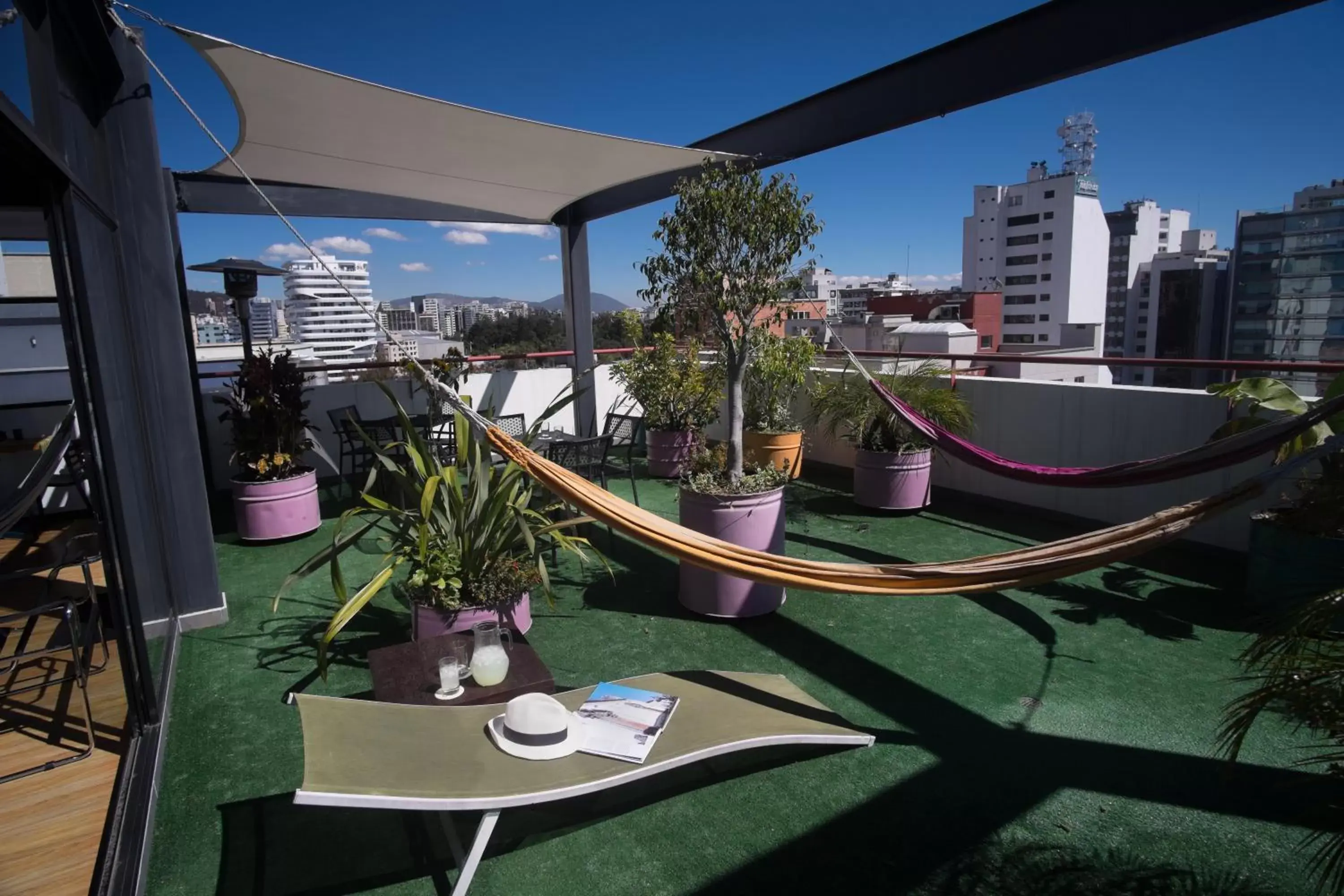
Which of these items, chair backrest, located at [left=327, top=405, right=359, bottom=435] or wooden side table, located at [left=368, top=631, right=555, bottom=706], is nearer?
wooden side table, located at [left=368, top=631, right=555, bottom=706]

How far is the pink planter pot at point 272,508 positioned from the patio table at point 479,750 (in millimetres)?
3060

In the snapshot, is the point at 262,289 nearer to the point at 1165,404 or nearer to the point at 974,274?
the point at 1165,404

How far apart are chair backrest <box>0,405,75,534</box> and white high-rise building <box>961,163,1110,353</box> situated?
218ft

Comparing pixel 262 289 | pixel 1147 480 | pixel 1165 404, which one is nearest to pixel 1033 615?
pixel 1147 480

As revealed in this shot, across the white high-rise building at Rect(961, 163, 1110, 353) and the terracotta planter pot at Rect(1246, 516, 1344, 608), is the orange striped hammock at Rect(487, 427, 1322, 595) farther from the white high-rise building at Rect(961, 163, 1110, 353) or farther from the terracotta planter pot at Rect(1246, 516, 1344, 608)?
the white high-rise building at Rect(961, 163, 1110, 353)

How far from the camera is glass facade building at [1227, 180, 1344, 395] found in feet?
143

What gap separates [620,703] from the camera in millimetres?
2271

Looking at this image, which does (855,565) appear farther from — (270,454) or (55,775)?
(270,454)

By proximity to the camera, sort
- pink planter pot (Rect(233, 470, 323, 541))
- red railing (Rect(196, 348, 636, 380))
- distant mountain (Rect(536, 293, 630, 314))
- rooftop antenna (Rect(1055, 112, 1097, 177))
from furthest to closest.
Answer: rooftop antenna (Rect(1055, 112, 1097, 177)), distant mountain (Rect(536, 293, 630, 314)), red railing (Rect(196, 348, 636, 380)), pink planter pot (Rect(233, 470, 323, 541))

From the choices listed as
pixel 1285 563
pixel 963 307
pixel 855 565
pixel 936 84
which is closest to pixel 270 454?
pixel 855 565

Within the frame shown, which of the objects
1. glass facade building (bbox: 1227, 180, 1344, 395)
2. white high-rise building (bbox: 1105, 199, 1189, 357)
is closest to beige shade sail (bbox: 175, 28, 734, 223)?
glass facade building (bbox: 1227, 180, 1344, 395)

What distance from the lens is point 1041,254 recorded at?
66.6 m

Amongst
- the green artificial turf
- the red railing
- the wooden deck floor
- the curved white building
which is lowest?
the green artificial turf

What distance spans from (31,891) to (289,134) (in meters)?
3.56
